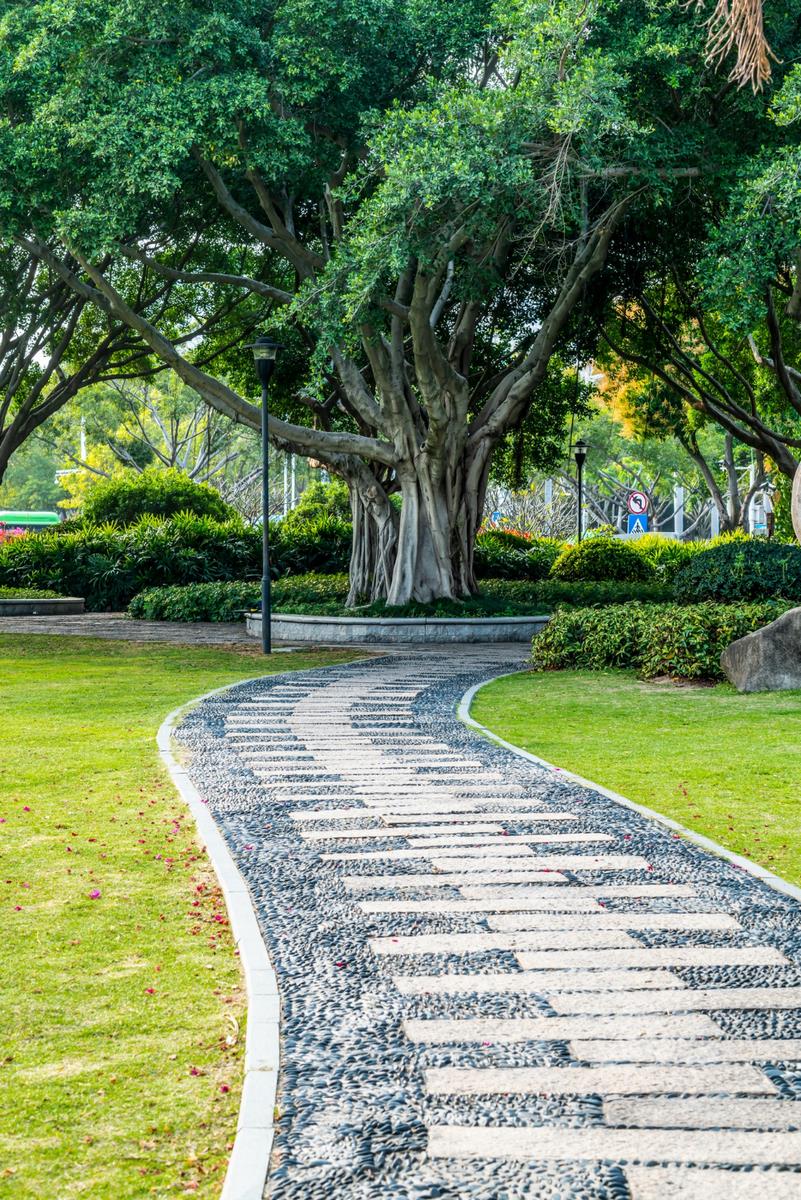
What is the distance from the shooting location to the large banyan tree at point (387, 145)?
51.3ft

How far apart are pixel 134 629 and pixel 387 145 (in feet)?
37.1

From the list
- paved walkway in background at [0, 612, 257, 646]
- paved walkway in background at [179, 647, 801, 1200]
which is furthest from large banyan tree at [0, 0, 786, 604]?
paved walkway in background at [179, 647, 801, 1200]

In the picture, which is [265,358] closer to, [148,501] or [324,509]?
[148,501]

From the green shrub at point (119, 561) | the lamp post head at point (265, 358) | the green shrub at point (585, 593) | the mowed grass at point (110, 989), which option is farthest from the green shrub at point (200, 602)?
the mowed grass at point (110, 989)

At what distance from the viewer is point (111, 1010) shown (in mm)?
4461

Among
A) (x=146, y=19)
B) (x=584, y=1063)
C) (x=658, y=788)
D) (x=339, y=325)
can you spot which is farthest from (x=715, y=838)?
(x=146, y=19)

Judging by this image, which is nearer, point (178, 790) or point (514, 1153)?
point (514, 1153)

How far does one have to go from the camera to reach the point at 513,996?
459cm

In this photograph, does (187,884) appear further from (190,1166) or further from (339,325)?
(339,325)

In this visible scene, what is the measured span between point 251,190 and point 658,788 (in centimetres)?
1626

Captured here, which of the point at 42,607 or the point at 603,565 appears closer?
the point at 42,607

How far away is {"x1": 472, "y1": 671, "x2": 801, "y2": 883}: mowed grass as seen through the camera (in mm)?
7578

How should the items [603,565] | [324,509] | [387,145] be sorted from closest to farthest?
[387,145] → [603,565] → [324,509]

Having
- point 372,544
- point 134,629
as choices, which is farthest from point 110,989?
point 134,629
